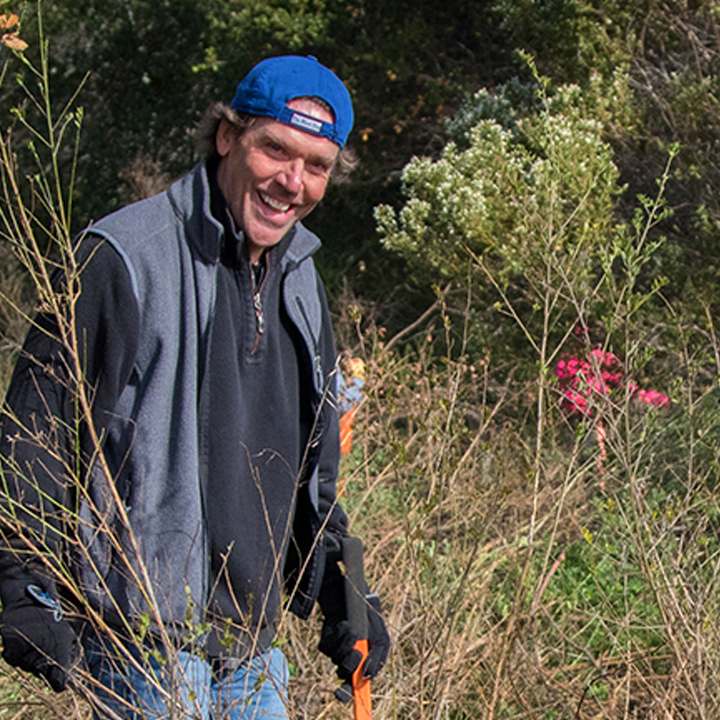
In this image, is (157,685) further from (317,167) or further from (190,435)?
(317,167)

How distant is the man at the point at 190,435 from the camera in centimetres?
168

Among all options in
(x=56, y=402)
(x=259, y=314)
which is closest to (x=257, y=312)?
(x=259, y=314)

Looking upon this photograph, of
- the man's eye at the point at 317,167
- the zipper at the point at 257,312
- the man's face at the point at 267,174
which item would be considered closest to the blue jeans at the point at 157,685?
the zipper at the point at 257,312

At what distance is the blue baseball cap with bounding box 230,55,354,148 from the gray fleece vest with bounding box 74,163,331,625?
0.37 metres

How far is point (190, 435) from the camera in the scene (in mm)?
1823

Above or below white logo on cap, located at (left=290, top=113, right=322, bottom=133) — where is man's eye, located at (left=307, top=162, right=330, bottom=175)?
below

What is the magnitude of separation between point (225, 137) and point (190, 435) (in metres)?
0.71

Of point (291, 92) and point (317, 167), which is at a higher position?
point (291, 92)

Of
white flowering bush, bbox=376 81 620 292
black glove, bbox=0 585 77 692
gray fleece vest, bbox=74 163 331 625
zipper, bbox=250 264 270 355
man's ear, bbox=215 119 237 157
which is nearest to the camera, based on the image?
black glove, bbox=0 585 77 692

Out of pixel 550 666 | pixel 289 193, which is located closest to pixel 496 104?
pixel 550 666

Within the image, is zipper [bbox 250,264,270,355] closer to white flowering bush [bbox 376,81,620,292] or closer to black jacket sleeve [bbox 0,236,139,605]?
black jacket sleeve [bbox 0,236,139,605]

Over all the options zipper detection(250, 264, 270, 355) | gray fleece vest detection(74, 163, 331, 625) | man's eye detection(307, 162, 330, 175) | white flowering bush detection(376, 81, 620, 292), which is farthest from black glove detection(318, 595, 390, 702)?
white flowering bush detection(376, 81, 620, 292)

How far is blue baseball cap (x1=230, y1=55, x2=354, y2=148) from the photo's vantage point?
2061mm

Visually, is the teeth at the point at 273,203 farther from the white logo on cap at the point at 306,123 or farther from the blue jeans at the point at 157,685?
the blue jeans at the point at 157,685
